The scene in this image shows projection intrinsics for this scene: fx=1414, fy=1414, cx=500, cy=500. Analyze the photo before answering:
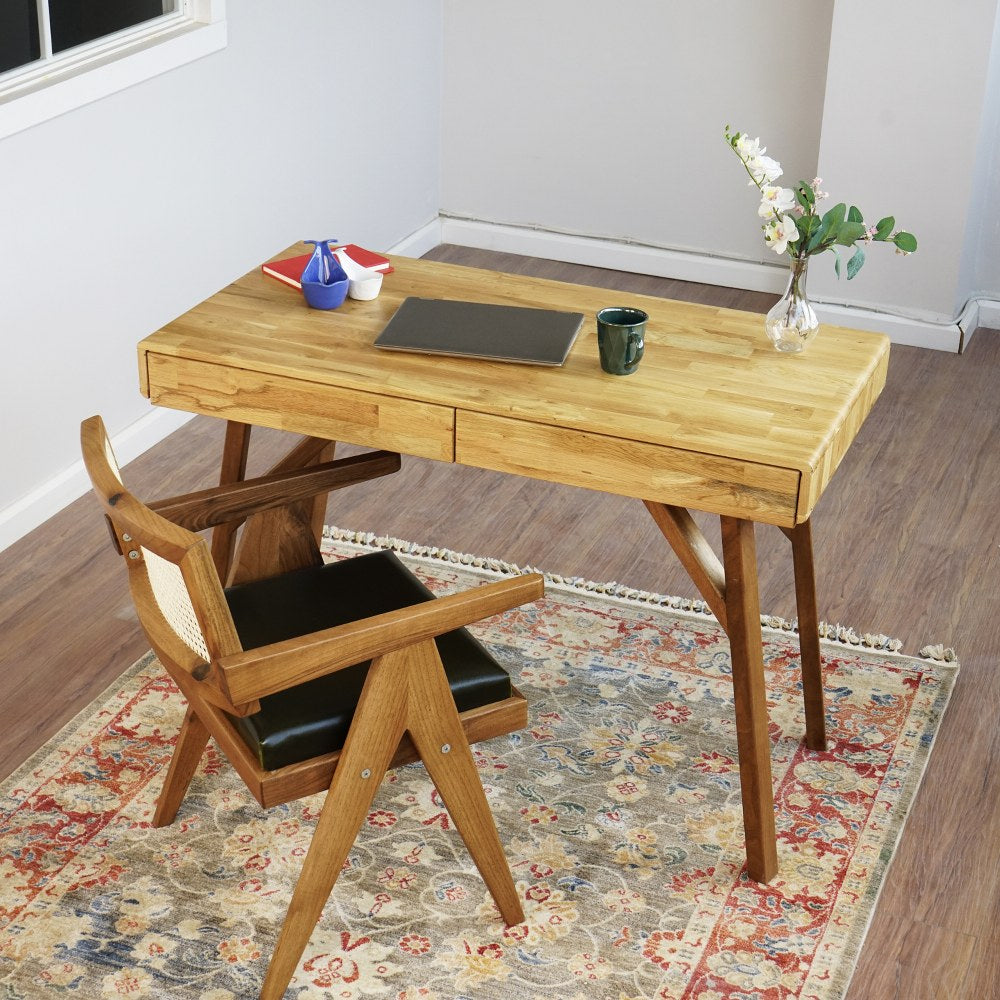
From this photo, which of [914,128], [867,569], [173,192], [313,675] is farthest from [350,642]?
[914,128]

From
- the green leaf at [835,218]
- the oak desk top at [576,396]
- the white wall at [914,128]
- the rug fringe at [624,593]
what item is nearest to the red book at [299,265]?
the oak desk top at [576,396]

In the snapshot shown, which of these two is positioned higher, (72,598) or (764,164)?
(764,164)

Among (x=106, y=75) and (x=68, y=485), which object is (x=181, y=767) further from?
(x=106, y=75)

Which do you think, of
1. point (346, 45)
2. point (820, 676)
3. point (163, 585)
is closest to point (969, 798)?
point (820, 676)

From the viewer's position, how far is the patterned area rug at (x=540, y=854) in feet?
7.32

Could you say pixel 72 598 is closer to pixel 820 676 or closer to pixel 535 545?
pixel 535 545

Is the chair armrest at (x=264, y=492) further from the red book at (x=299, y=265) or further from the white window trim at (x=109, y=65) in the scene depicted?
the white window trim at (x=109, y=65)

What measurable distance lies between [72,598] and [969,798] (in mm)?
1947

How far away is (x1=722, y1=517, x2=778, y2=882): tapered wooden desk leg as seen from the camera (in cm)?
223

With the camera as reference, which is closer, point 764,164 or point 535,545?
point 764,164

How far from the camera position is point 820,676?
268 centimetres

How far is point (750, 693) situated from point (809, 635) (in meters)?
0.42

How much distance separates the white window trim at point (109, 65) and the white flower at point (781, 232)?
69.3 inches

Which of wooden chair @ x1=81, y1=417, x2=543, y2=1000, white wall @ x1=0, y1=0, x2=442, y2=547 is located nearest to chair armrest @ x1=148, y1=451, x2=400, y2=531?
wooden chair @ x1=81, y1=417, x2=543, y2=1000
